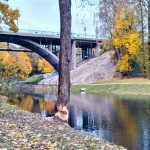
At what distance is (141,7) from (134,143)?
135ft

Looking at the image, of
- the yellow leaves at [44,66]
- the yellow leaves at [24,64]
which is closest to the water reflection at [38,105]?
the yellow leaves at [24,64]

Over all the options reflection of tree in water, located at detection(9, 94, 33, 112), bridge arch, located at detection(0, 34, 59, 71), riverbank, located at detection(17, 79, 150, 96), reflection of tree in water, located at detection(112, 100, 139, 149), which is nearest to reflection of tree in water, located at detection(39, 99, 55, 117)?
reflection of tree in water, located at detection(9, 94, 33, 112)

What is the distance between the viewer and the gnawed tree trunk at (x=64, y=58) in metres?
15.4

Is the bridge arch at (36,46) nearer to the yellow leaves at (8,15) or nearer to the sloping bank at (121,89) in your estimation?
the sloping bank at (121,89)

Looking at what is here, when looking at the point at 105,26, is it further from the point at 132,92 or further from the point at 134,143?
the point at 134,143

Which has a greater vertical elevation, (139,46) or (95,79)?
(139,46)

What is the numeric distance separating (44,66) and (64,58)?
94596mm

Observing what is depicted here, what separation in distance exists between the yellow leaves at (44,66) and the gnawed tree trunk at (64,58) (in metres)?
91.4

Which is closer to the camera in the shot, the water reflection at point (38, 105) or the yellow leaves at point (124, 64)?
the water reflection at point (38, 105)

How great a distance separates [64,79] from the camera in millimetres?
15648

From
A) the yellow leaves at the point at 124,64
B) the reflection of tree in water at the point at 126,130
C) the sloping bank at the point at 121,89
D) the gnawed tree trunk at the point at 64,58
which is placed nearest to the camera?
the gnawed tree trunk at the point at 64,58

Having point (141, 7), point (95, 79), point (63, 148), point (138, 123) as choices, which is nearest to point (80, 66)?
point (95, 79)

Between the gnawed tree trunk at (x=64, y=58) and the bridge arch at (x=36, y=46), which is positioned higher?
the bridge arch at (x=36, y=46)

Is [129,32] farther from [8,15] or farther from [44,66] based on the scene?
[44,66]
